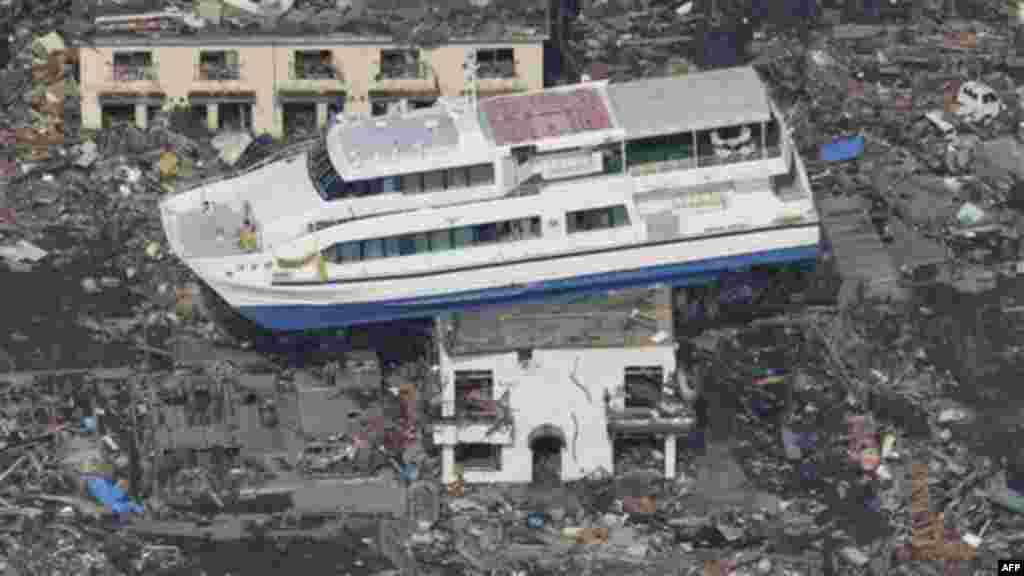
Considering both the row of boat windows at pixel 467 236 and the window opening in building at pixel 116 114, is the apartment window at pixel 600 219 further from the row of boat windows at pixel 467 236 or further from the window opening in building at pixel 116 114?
the window opening in building at pixel 116 114

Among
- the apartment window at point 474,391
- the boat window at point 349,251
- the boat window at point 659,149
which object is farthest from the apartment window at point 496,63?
the apartment window at point 474,391

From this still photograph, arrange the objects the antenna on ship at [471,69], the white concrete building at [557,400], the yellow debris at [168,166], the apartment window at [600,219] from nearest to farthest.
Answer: the white concrete building at [557,400]
the apartment window at [600,219]
the yellow debris at [168,166]
the antenna on ship at [471,69]

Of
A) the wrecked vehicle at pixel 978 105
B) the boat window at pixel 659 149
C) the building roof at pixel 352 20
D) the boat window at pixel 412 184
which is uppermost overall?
the building roof at pixel 352 20

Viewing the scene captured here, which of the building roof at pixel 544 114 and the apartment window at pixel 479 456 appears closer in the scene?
→ the apartment window at pixel 479 456

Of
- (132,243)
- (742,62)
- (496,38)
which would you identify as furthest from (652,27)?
(132,243)

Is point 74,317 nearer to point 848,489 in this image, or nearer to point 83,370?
point 83,370

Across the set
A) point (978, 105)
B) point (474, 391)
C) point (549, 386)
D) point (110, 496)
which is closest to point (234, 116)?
point (474, 391)
